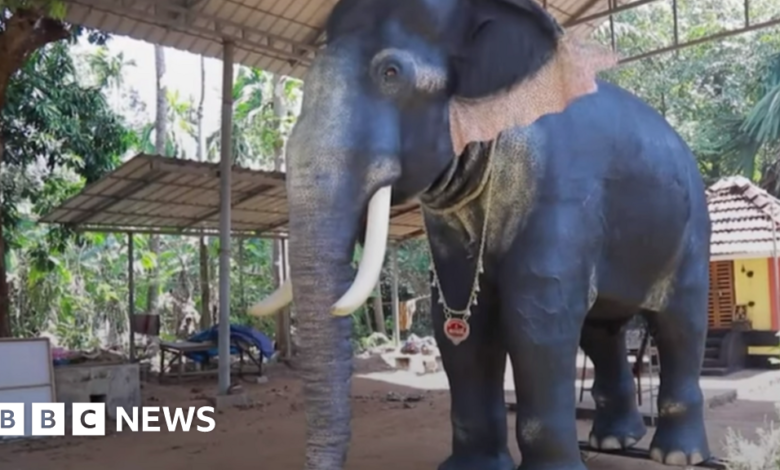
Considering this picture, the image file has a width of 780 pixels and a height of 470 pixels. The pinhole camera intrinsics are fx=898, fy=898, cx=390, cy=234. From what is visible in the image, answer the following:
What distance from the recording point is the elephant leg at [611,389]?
15.0ft

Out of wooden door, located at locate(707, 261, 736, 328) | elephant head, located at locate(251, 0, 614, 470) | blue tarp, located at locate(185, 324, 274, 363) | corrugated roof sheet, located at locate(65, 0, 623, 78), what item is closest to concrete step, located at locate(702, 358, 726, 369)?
wooden door, located at locate(707, 261, 736, 328)

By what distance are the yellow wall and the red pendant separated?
28.7 feet

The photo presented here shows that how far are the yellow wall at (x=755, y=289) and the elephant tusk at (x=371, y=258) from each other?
964cm

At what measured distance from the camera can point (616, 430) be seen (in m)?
4.56

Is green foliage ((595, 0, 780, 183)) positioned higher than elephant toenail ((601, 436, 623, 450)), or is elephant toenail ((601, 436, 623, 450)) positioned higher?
green foliage ((595, 0, 780, 183))

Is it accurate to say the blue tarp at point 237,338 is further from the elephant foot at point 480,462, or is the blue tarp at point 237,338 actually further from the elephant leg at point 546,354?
the elephant leg at point 546,354

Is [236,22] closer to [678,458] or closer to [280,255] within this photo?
[678,458]

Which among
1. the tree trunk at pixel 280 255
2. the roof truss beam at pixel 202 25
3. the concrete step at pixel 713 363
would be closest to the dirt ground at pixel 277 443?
the tree trunk at pixel 280 255

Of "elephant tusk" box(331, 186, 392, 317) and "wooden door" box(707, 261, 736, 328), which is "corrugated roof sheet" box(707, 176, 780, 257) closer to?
"wooden door" box(707, 261, 736, 328)

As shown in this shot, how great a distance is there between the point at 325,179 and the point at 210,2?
556cm

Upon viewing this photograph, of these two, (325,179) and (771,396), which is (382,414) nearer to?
(771,396)

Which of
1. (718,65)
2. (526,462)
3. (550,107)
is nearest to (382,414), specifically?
(526,462)

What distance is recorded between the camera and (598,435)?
461cm

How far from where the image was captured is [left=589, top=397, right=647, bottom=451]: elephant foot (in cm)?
453
